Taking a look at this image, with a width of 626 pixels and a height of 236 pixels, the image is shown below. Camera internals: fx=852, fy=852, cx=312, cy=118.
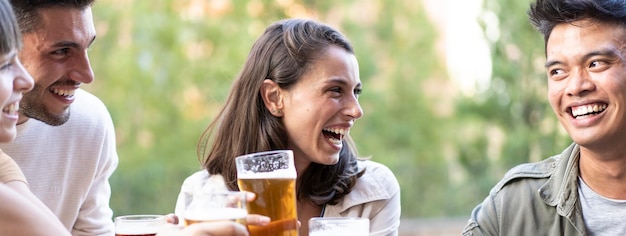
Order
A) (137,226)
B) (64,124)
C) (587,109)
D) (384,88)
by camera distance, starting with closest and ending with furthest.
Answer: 1. (137,226)
2. (587,109)
3. (64,124)
4. (384,88)

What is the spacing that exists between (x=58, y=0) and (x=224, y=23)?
663cm

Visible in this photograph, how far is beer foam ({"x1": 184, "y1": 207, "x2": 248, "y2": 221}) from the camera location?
1.61 meters

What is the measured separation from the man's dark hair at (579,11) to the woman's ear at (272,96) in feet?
2.78

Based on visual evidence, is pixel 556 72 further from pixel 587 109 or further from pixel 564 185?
pixel 564 185

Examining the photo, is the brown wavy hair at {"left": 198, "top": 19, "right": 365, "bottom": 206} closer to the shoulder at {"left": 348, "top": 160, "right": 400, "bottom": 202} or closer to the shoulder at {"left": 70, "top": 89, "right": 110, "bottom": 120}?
the shoulder at {"left": 348, "top": 160, "right": 400, "bottom": 202}

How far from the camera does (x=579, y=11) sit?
2.50 metres

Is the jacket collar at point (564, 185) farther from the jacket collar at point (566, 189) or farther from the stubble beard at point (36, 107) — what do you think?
the stubble beard at point (36, 107)

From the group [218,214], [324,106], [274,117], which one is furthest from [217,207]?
[274,117]

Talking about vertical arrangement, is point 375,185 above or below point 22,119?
below

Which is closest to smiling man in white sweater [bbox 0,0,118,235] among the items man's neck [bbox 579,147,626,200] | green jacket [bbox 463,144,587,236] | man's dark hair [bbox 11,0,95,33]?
man's dark hair [bbox 11,0,95,33]

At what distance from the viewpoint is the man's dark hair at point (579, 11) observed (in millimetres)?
2473

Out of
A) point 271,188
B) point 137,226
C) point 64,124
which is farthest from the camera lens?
point 64,124

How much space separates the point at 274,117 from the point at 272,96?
0.07 meters

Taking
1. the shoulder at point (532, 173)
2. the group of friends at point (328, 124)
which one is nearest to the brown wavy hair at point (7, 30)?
the group of friends at point (328, 124)
